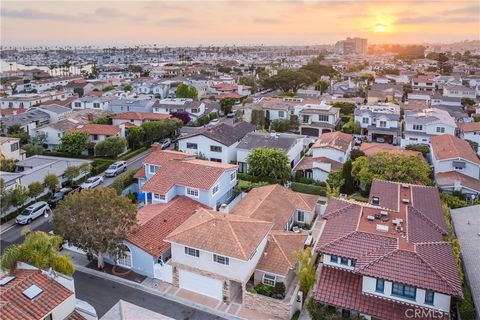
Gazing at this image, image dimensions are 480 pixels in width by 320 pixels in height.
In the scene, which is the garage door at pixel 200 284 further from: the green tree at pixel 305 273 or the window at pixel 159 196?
the window at pixel 159 196

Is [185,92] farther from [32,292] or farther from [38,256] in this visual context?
[32,292]

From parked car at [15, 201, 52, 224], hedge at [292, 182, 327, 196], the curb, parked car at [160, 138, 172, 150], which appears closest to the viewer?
the curb

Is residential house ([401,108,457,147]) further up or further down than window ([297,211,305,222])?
further up

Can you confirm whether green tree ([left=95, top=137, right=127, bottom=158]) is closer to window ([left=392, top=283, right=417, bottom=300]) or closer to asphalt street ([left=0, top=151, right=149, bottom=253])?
asphalt street ([left=0, top=151, right=149, bottom=253])

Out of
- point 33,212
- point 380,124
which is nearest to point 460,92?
point 380,124

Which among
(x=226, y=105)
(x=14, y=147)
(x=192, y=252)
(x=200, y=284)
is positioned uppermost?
(x=226, y=105)

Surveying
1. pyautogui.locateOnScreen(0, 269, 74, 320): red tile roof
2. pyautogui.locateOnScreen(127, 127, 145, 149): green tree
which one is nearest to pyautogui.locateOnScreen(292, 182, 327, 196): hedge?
pyautogui.locateOnScreen(127, 127, 145, 149): green tree

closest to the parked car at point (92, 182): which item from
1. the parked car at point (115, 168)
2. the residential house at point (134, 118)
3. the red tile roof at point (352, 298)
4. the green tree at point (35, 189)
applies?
the parked car at point (115, 168)
